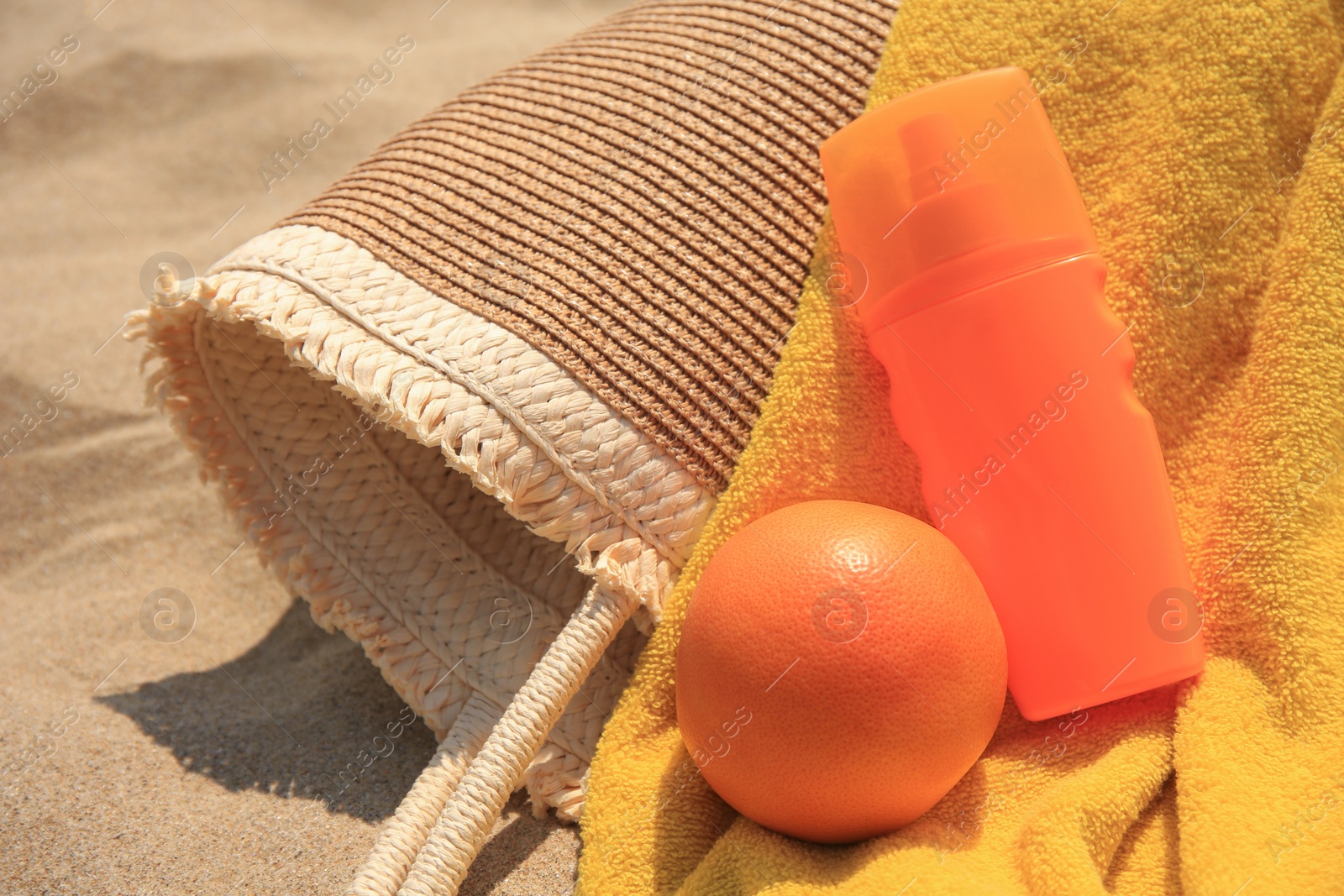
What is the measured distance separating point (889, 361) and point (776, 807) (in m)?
0.44

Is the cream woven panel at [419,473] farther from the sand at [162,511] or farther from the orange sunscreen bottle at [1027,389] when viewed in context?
the orange sunscreen bottle at [1027,389]

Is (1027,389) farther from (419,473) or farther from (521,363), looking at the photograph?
(419,473)

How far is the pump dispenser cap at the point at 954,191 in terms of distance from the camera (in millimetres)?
872

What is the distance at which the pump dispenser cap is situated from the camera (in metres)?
0.87

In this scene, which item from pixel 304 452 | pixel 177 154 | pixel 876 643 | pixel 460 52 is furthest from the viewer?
pixel 460 52

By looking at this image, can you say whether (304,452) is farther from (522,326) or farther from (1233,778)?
(1233,778)

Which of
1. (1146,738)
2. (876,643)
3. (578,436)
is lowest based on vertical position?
(1146,738)

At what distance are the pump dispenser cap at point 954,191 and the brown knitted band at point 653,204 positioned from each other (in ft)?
0.41

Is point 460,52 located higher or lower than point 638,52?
lower

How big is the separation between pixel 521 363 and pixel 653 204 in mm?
243

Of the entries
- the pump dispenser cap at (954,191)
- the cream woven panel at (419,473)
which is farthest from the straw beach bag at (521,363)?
the pump dispenser cap at (954,191)

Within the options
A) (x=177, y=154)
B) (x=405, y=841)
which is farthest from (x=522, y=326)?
(x=177, y=154)

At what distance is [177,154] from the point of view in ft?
6.64

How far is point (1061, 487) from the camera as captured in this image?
0.88m
